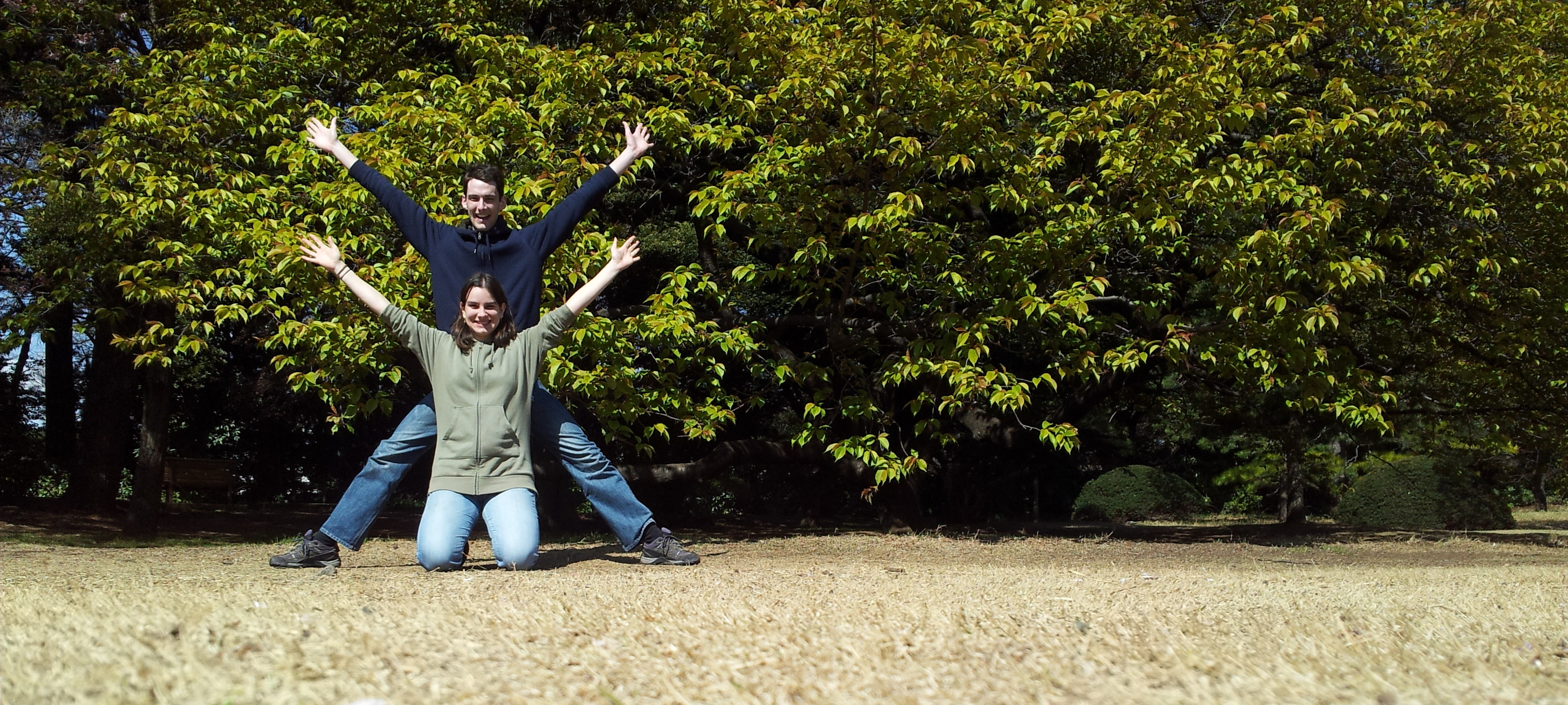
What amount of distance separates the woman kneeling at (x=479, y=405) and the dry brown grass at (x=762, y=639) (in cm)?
21

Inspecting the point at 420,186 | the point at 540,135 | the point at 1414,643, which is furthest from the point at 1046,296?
the point at 1414,643

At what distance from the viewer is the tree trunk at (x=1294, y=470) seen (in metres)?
15.5

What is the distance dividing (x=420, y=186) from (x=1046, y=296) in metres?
4.75

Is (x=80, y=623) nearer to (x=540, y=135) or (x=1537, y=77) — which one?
(x=540, y=135)

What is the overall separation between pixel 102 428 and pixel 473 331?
34.6ft

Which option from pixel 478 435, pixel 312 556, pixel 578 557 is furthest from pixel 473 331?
pixel 578 557

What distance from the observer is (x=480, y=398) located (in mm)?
4633

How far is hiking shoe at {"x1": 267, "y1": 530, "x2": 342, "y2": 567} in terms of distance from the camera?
4.79 meters

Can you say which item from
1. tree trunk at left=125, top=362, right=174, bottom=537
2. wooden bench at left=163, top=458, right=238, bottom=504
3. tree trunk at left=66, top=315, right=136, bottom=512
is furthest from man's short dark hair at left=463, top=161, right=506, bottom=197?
wooden bench at left=163, top=458, right=238, bottom=504

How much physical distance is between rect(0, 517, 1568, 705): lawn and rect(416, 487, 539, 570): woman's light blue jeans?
0.40 ft

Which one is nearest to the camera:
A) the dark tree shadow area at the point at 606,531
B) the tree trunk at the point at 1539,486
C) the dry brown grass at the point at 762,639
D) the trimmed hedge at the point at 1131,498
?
the dry brown grass at the point at 762,639

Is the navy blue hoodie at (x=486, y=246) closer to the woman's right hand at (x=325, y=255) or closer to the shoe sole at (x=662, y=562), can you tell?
the woman's right hand at (x=325, y=255)

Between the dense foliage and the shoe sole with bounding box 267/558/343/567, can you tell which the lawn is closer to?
the shoe sole with bounding box 267/558/343/567

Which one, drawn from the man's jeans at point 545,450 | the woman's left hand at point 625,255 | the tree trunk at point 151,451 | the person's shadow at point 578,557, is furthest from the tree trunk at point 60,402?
the woman's left hand at point 625,255
